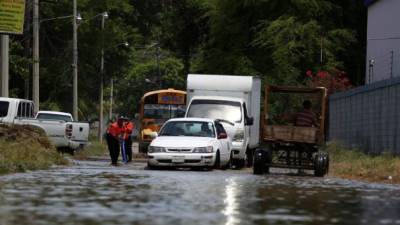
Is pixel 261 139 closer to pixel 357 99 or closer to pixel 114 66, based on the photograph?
→ pixel 357 99

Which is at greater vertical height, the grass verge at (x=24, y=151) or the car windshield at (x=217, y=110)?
the car windshield at (x=217, y=110)

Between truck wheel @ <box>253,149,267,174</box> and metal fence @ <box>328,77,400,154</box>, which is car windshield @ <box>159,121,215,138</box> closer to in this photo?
truck wheel @ <box>253,149,267,174</box>

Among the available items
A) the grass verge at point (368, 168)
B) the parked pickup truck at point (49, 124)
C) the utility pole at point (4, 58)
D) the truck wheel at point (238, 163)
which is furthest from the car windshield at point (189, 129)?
the utility pole at point (4, 58)

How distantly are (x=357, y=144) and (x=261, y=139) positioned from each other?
9.65 meters

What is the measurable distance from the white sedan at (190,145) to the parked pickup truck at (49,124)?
472cm

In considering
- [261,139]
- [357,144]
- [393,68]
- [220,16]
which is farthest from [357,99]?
[220,16]

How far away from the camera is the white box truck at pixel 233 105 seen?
2797 cm

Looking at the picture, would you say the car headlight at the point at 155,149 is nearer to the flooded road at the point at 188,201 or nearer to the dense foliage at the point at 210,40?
the flooded road at the point at 188,201

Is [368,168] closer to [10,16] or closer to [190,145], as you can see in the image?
[190,145]

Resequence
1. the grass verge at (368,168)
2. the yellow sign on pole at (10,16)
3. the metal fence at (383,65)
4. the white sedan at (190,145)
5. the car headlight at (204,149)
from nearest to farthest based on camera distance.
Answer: the grass verge at (368,168) < the white sedan at (190,145) < the car headlight at (204,149) < the yellow sign on pole at (10,16) < the metal fence at (383,65)

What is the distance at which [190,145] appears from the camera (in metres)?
23.9

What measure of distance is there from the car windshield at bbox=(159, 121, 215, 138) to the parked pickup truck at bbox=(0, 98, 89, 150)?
14.4 ft

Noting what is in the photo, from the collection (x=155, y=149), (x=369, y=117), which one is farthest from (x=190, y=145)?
(x=369, y=117)

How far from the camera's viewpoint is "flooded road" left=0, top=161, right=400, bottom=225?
11.2 m
